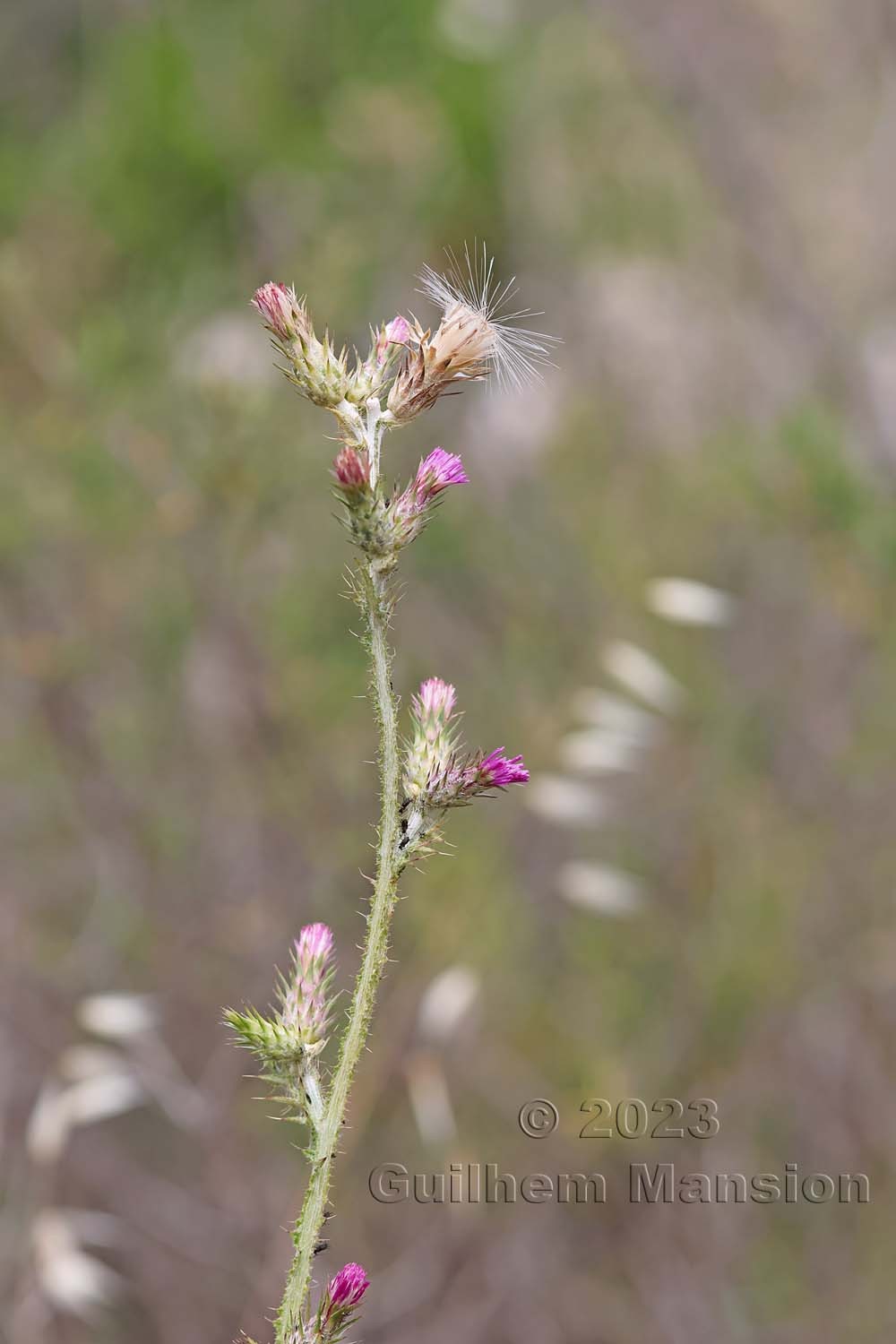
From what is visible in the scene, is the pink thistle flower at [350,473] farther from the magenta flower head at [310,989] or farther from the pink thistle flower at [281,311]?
the magenta flower head at [310,989]

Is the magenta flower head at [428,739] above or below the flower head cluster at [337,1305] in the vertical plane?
above

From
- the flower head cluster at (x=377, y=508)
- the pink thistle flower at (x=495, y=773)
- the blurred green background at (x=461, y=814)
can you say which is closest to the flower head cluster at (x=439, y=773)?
the pink thistle flower at (x=495, y=773)

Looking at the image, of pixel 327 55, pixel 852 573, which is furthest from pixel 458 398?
pixel 327 55

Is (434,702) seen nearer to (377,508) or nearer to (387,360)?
(377,508)

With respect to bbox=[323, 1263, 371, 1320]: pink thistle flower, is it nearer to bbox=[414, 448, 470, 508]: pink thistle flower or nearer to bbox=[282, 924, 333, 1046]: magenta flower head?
bbox=[282, 924, 333, 1046]: magenta flower head

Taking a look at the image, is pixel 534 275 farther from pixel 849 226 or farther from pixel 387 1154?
pixel 387 1154
